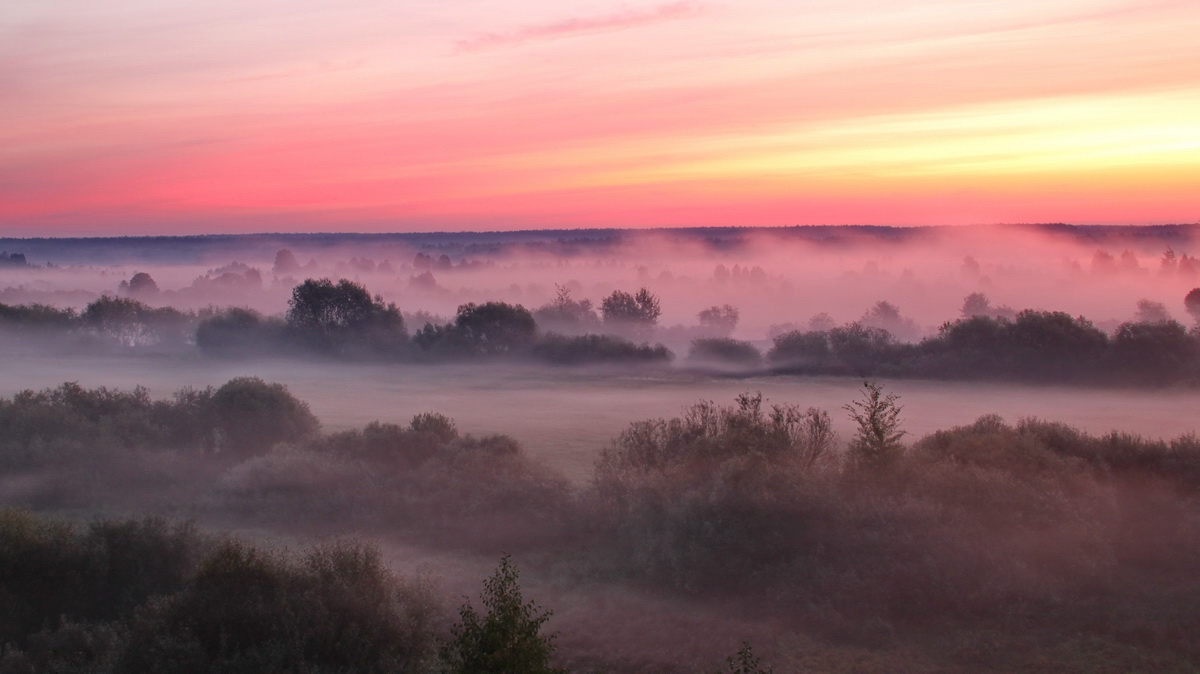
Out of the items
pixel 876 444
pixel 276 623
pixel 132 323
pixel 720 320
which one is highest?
pixel 720 320

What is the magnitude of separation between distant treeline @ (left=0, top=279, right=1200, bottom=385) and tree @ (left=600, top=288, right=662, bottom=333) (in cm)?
10

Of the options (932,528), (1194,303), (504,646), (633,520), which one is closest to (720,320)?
(1194,303)

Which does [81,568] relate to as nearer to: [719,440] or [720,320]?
[719,440]

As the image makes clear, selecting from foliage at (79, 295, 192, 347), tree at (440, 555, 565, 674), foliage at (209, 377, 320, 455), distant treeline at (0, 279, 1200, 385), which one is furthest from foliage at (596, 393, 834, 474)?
foliage at (79, 295, 192, 347)

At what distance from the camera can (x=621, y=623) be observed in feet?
46.5

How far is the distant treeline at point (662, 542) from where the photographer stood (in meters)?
11.4

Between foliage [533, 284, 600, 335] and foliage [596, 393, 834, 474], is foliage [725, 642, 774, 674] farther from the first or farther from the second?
→ foliage [533, 284, 600, 335]

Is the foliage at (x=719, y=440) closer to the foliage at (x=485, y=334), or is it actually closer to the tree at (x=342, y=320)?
the foliage at (x=485, y=334)

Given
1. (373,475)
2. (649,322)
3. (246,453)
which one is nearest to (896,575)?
(373,475)

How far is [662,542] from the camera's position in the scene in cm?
1603

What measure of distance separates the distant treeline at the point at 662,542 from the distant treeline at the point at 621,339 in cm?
2263

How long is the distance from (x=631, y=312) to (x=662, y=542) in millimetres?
56651

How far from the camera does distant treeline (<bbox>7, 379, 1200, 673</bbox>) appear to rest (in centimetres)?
1138

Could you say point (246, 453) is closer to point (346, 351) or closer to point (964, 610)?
point (964, 610)
